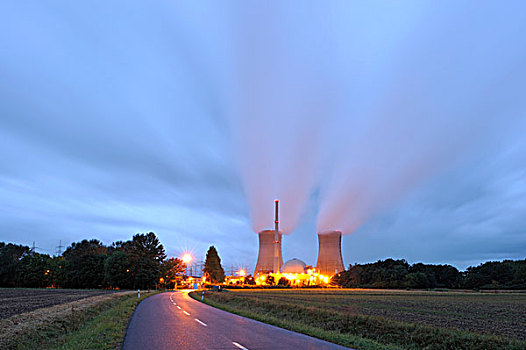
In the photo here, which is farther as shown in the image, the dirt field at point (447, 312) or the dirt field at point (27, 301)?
the dirt field at point (27, 301)

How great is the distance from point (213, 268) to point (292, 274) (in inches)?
1155

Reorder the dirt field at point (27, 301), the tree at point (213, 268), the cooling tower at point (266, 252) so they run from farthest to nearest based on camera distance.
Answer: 1. the tree at point (213, 268)
2. the cooling tower at point (266, 252)
3. the dirt field at point (27, 301)

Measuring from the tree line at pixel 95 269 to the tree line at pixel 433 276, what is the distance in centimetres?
6423

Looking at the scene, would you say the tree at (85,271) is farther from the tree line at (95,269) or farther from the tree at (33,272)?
the tree at (33,272)

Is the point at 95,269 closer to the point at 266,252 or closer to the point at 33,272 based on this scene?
the point at 33,272

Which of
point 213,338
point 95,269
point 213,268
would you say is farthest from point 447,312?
point 213,268

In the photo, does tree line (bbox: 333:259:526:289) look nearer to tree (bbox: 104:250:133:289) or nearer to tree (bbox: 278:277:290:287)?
tree (bbox: 278:277:290:287)

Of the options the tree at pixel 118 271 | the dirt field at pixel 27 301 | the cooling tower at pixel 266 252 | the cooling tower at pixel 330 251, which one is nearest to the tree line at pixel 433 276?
the cooling tower at pixel 330 251

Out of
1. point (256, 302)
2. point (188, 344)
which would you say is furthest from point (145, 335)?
point (256, 302)

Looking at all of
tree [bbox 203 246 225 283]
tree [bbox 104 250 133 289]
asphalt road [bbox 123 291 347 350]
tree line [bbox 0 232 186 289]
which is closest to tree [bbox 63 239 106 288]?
tree line [bbox 0 232 186 289]

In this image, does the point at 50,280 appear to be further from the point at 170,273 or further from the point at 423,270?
the point at 423,270

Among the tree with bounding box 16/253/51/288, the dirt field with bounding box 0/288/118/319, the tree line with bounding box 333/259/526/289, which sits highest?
the tree line with bounding box 333/259/526/289

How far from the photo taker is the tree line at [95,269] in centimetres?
7588

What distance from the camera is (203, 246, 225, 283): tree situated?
397 ft
